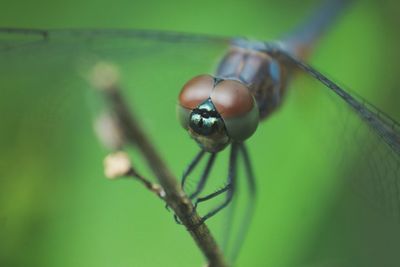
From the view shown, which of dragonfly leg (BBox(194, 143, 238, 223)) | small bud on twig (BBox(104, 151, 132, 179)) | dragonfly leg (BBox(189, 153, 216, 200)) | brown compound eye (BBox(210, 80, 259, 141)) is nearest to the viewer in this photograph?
small bud on twig (BBox(104, 151, 132, 179))

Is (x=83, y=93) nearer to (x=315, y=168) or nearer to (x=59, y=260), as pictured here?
(x=59, y=260)

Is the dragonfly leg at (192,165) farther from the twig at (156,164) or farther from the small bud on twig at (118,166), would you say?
the small bud on twig at (118,166)

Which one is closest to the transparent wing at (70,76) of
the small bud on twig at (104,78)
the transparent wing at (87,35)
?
the transparent wing at (87,35)

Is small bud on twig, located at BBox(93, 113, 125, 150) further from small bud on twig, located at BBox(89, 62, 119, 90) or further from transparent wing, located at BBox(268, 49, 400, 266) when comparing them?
transparent wing, located at BBox(268, 49, 400, 266)

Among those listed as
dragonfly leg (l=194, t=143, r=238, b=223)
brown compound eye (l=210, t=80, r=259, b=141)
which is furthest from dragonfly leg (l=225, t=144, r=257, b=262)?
brown compound eye (l=210, t=80, r=259, b=141)

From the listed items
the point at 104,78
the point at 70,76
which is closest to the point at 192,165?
the point at 70,76

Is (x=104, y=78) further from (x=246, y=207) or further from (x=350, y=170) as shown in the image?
(x=350, y=170)

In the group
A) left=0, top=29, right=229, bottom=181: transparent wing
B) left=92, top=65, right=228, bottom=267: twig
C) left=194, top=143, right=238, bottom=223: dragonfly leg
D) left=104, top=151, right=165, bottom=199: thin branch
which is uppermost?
left=0, top=29, right=229, bottom=181: transparent wing
